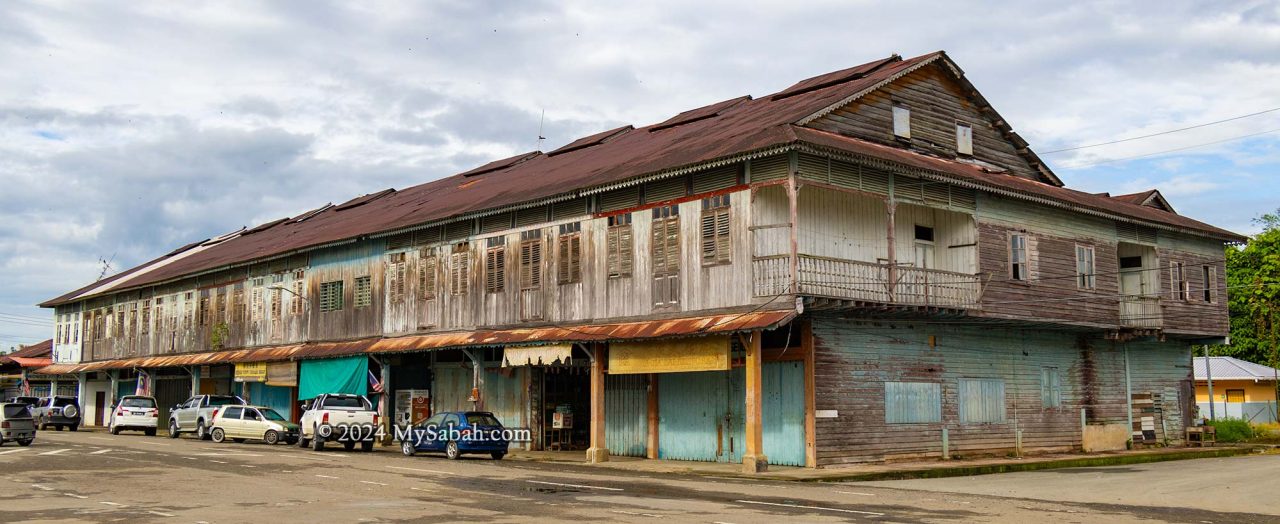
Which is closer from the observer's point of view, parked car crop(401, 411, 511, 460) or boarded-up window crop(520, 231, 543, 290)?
parked car crop(401, 411, 511, 460)

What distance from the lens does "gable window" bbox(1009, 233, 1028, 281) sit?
30906mm

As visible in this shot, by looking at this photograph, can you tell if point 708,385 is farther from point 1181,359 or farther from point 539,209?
point 1181,359

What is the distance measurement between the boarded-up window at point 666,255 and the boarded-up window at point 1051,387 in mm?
11805

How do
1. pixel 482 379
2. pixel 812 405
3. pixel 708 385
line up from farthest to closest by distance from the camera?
pixel 482 379 < pixel 708 385 < pixel 812 405

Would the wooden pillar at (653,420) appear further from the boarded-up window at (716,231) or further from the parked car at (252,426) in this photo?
the parked car at (252,426)

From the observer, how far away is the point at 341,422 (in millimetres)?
33625

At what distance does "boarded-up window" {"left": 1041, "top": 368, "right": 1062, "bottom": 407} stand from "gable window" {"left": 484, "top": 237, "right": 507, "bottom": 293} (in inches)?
616

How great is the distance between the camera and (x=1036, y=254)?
104 feet

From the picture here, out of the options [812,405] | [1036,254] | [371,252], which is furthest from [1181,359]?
[371,252]

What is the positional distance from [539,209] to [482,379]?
551cm

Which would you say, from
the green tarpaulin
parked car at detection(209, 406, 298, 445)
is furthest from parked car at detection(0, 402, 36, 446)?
the green tarpaulin

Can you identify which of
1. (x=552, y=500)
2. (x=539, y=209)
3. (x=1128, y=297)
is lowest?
(x=552, y=500)

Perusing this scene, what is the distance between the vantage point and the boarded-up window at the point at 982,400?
98.7 ft

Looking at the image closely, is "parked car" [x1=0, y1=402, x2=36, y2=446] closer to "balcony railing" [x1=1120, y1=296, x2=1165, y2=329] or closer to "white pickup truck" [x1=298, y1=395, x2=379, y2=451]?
"white pickup truck" [x1=298, y1=395, x2=379, y2=451]
